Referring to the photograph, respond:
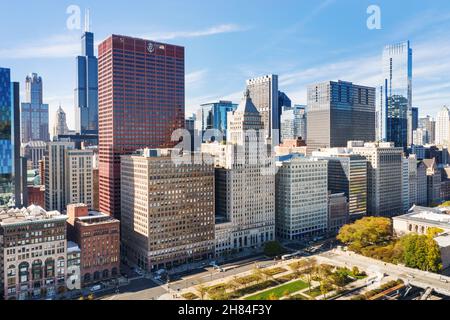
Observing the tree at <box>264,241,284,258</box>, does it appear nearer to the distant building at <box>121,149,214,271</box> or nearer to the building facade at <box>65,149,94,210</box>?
the distant building at <box>121,149,214,271</box>

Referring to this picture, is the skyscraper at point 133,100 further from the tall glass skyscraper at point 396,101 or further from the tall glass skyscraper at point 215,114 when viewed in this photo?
the tall glass skyscraper at point 396,101

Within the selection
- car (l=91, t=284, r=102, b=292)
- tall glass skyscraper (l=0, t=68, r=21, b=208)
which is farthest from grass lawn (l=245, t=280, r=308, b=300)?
tall glass skyscraper (l=0, t=68, r=21, b=208)

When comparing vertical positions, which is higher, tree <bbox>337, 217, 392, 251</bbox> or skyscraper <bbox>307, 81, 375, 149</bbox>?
skyscraper <bbox>307, 81, 375, 149</bbox>

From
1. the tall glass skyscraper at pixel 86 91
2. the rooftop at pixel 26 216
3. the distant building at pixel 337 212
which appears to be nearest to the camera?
the rooftop at pixel 26 216

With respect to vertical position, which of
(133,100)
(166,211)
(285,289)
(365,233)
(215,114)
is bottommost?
(285,289)

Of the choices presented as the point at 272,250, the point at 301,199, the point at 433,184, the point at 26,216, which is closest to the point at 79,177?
the point at 26,216

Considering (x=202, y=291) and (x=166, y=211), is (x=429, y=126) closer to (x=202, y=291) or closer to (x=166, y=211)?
(x=166, y=211)

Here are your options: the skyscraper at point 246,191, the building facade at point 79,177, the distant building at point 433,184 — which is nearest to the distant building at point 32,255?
the skyscraper at point 246,191
